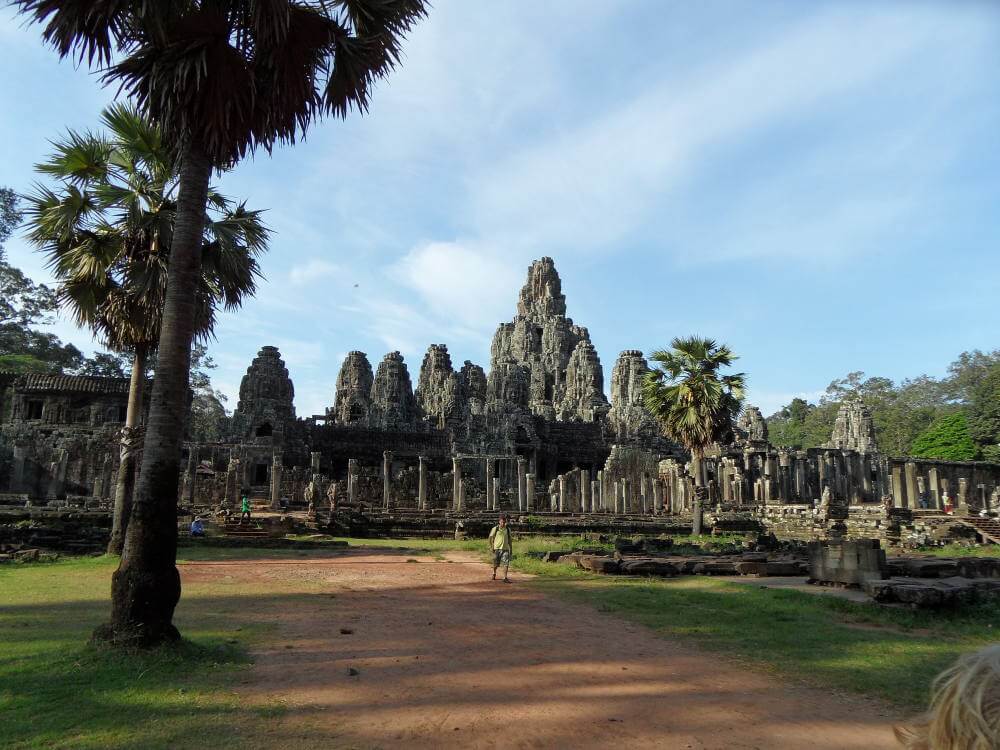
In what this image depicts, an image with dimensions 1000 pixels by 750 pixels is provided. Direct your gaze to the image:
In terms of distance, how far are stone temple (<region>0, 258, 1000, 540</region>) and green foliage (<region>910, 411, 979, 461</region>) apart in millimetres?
11320

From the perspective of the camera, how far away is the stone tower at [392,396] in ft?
167

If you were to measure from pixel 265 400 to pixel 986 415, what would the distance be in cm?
5607

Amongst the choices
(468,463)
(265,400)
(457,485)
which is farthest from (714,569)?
(265,400)

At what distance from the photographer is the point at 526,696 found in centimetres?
562

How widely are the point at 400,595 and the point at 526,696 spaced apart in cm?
574

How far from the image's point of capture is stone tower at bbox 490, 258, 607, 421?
63.2 m

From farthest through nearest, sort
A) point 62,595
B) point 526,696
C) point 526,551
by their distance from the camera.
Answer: point 526,551, point 62,595, point 526,696

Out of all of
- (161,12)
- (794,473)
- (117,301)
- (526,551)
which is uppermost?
(161,12)

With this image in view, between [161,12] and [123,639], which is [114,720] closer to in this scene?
[123,639]

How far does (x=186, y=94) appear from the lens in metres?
7.00

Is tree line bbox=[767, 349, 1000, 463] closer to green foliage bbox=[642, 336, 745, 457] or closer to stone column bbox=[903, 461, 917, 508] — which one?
stone column bbox=[903, 461, 917, 508]

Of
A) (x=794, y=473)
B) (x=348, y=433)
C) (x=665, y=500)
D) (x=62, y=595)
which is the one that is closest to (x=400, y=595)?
(x=62, y=595)

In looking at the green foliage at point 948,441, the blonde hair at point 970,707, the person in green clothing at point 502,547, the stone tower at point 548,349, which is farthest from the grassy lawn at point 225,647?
the green foliage at point 948,441

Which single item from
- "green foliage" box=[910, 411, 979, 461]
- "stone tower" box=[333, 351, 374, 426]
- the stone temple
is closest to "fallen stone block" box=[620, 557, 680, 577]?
the stone temple
